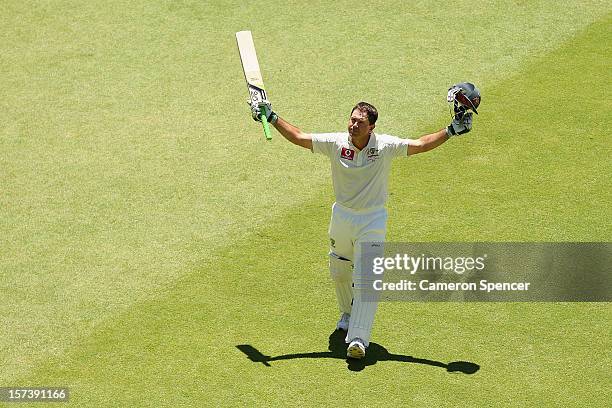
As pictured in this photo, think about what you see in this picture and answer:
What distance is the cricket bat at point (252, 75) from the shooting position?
31.9 ft

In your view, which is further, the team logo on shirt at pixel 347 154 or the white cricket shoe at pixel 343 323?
the white cricket shoe at pixel 343 323

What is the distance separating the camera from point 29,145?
12781 mm

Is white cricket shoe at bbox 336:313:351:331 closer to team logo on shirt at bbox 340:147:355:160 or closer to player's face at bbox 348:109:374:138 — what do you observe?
team logo on shirt at bbox 340:147:355:160

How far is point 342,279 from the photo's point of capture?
32.1 feet

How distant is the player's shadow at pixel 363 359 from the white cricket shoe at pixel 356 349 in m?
0.10

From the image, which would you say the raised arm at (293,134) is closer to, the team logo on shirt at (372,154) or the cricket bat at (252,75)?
the cricket bat at (252,75)

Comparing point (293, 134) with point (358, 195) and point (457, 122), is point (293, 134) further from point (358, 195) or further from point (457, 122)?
point (457, 122)

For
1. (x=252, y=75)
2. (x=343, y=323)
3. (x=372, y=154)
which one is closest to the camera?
(x=372, y=154)

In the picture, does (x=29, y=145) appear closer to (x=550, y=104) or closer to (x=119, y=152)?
(x=119, y=152)

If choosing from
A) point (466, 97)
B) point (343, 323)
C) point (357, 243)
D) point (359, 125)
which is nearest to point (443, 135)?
point (466, 97)

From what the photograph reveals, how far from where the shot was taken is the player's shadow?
934cm

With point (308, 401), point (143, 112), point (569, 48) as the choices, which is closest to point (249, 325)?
point (308, 401)

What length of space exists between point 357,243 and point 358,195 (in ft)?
1.37

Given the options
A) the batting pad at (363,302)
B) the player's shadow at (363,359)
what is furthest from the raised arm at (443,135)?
the player's shadow at (363,359)
